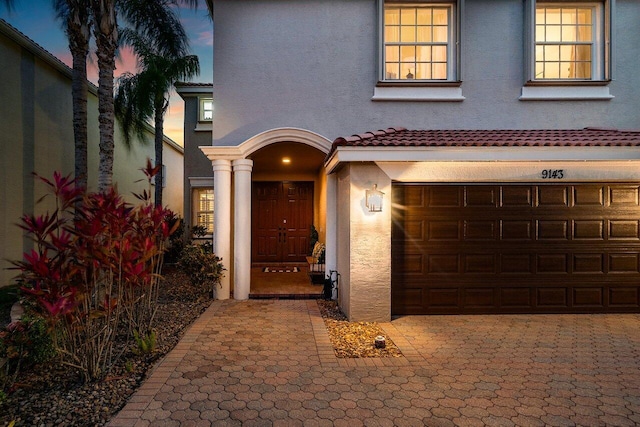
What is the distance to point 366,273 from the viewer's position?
668 centimetres

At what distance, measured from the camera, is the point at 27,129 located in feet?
31.3

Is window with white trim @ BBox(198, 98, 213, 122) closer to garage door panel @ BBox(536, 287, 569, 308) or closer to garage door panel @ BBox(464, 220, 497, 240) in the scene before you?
garage door panel @ BBox(464, 220, 497, 240)

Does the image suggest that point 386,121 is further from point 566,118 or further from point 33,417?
point 33,417

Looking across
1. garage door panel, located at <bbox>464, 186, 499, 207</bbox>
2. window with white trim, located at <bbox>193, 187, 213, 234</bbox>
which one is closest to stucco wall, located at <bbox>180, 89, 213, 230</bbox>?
window with white trim, located at <bbox>193, 187, 213, 234</bbox>

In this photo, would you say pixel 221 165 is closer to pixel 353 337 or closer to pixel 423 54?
pixel 353 337

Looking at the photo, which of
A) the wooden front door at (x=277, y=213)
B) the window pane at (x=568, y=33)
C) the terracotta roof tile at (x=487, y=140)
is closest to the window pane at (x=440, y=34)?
the terracotta roof tile at (x=487, y=140)

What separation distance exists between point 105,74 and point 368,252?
6811 mm

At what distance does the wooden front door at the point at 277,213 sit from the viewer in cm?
1358

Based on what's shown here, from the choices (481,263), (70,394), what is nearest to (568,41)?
(481,263)

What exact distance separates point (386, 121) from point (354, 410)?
6.47 metres

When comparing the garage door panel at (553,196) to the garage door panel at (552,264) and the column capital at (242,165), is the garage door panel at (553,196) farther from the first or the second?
the column capital at (242,165)

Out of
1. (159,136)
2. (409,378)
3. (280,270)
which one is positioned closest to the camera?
(409,378)

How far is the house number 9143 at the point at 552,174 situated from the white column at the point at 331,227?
4.07 meters

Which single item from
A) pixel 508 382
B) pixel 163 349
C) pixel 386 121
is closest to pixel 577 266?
pixel 508 382
